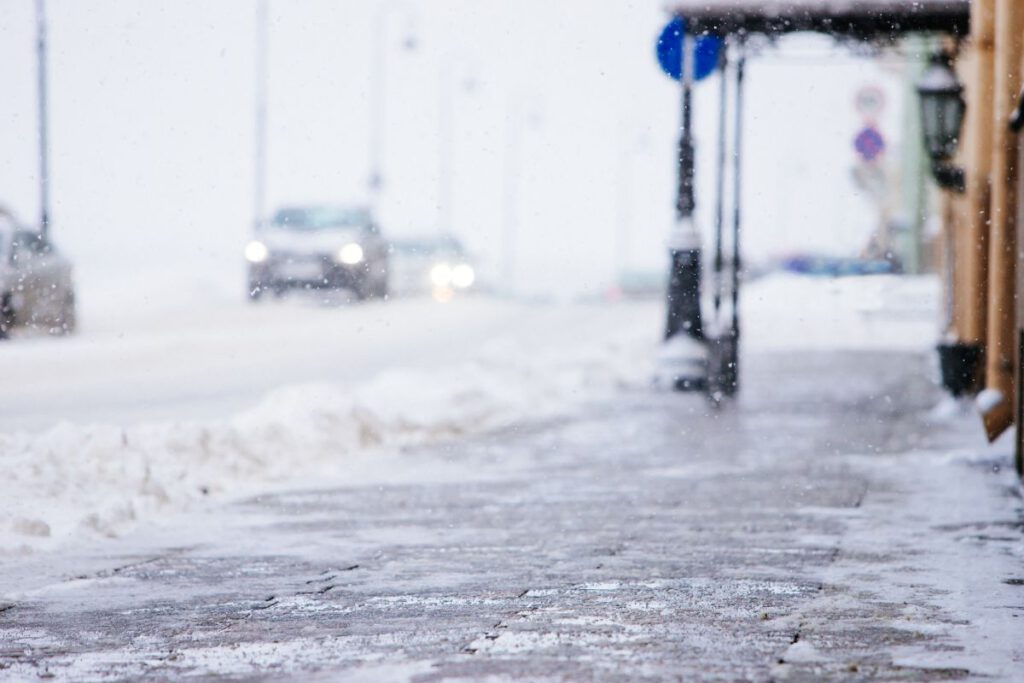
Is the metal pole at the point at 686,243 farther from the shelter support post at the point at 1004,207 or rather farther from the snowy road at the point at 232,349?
the snowy road at the point at 232,349

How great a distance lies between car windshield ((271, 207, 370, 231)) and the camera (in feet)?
111

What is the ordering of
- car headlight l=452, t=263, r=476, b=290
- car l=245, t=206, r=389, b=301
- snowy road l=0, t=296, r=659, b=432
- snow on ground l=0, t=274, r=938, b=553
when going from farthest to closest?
car headlight l=452, t=263, r=476, b=290 → car l=245, t=206, r=389, b=301 → snowy road l=0, t=296, r=659, b=432 → snow on ground l=0, t=274, r=938, b=553

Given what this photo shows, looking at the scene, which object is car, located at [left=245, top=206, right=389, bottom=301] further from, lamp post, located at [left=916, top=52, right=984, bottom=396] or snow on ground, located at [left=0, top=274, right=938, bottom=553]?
lamp post, located at [left=916, top=52, right=984, bottom=396]

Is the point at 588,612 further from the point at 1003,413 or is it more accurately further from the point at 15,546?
the point at 1003,413

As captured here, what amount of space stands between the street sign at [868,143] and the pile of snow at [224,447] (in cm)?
498

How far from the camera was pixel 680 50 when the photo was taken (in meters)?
16.6

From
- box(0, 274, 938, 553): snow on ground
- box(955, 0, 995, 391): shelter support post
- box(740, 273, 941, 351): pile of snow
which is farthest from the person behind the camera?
box(740, 273, 941, 351): pile of snow

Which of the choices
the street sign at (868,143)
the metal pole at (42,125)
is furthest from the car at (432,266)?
the street sign at (868,143)

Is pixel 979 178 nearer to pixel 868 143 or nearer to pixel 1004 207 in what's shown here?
pixel 1004 207

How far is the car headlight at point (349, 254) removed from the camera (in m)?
33.0

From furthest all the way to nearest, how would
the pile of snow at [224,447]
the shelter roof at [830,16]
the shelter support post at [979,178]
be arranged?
the shelter roof at [830,16] < the shelter support post at [979,178] < the pile of snow at [224,447]

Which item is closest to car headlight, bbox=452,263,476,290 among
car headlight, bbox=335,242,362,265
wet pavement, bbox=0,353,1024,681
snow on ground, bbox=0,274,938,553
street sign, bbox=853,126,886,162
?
snow on ground, bbox=0,274,938,553

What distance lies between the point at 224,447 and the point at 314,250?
2210 cm

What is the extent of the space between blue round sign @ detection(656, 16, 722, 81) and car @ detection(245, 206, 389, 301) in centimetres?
1677
